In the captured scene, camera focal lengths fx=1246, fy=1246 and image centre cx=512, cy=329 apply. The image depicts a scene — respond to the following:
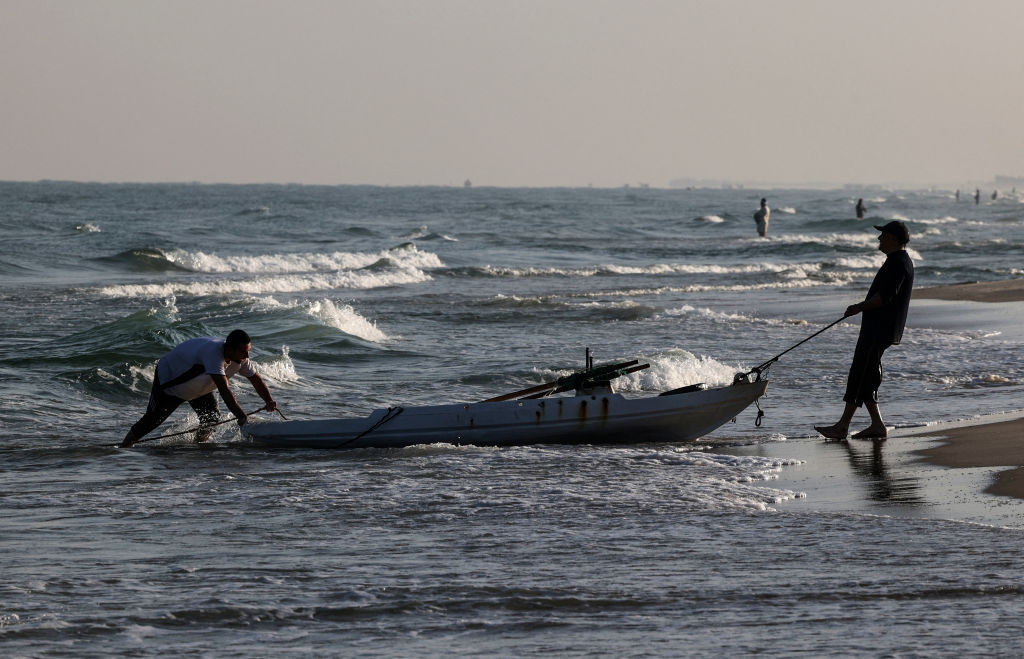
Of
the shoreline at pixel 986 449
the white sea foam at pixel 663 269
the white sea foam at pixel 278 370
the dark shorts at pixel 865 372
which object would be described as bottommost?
the white sea foam at pixel 278 370

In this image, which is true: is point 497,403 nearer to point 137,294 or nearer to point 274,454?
point 274,454

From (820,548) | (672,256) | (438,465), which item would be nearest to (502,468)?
(438,465)

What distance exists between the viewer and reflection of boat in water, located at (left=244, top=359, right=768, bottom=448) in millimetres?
10070

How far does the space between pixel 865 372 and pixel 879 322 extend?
0.41 meters

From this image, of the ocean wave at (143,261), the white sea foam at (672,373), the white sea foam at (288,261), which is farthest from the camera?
the white sea foam at (288,261)

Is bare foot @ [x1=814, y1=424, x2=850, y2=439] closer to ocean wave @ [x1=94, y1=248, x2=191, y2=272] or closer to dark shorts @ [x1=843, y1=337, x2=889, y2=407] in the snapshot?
dark shorts @ [x1=843, y1=337, x2=889, y2=407]

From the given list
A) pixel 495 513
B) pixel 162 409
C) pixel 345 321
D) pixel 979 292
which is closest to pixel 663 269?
pixel 979 292

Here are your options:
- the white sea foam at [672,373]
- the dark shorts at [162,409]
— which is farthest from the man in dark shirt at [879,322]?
the dark shorts at [162,409]

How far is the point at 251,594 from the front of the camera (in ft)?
18.9

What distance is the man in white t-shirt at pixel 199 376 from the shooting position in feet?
32.0

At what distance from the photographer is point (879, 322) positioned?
9.69 metres

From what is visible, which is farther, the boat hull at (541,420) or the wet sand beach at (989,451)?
the boat hull at (541,420)

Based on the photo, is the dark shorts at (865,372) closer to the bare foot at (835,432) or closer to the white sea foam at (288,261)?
the bare foot at (835,432)

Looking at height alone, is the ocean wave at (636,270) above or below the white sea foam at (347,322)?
above
